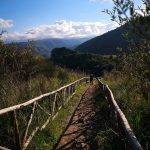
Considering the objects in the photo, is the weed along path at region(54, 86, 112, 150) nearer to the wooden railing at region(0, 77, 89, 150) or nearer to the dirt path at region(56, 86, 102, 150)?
the dirt path at region(56, 86, 102, 150)

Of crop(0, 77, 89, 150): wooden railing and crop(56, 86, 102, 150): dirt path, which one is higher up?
crop(0, 77, 89, 150): wooden railing

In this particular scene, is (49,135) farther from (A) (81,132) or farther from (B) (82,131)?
(B) (82,131)

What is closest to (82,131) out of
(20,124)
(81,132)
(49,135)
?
(81,132)

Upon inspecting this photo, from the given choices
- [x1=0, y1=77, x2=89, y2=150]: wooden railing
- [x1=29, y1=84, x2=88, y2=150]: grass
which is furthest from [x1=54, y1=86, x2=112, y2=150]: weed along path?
[x1=0, y1=77, x2=89, y2=150]: wooden railing

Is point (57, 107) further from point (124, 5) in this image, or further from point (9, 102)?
point (124, 5)

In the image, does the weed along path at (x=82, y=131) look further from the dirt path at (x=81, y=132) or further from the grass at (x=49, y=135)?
the grass at (x=49, y=135)

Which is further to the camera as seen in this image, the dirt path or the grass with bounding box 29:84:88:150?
the dirt path

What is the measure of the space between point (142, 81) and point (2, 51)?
20.4 ft

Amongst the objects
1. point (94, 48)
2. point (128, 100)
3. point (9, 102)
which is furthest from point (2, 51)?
point (94, 48)

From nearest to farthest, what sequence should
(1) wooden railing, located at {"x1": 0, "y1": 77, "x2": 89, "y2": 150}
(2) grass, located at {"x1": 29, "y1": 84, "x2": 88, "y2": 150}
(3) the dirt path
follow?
(1) wooden railing, located at {"x1": 0, "y1": 77, "x2": 89, "y2": 150}, (2) grass, located at {"x1": 29, "y1": 84, "x2": 88, "y2": 150}, (3) the dirt path

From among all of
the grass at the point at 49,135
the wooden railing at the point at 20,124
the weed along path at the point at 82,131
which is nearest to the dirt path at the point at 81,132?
the weed along path at the point at 82,131

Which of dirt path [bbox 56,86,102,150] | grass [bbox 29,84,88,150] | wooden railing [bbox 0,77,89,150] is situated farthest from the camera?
dirt path [bbox 56,86,102,150]

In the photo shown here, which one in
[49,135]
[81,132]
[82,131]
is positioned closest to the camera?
[49,135]

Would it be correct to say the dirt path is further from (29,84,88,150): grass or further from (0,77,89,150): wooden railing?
(0,77,89,150): wooden railing
